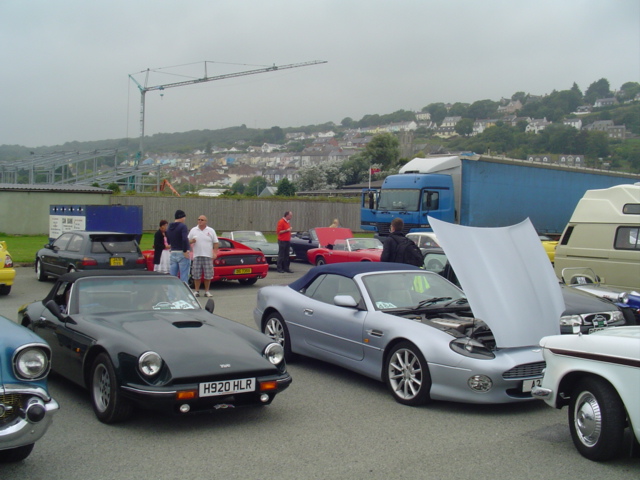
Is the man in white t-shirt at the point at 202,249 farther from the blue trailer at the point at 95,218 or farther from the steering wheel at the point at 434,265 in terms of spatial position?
the blue trailer at the point at 95,218

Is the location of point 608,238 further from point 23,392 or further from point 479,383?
point 23,392

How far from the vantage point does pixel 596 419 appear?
4.63 meters

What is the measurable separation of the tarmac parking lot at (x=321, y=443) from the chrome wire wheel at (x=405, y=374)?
0.51ft

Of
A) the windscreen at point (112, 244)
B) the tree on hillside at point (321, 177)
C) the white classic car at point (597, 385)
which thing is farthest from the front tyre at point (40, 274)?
the tree on hillside at point (321, 177)

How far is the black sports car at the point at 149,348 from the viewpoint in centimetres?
520

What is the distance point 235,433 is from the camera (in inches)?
211

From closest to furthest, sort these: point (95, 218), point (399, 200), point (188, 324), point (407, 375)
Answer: point (188, 324) < point (407, 375) < point (95, 218) < point (399, 200)

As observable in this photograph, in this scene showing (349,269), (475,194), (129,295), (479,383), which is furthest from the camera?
(475,194)

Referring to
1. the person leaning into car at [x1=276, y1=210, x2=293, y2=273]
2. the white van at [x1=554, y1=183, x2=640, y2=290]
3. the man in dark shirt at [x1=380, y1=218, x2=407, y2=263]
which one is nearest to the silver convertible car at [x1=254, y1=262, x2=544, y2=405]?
the man in dark shirt at [x1=380, y1=218, x2=407, y2=263]

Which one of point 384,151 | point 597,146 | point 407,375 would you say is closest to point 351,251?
point 407,375

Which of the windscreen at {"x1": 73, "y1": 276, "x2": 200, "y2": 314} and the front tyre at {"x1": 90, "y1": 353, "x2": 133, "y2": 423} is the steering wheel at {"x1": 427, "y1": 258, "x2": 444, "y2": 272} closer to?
the windscreen at {"x1": 73, "y1": 276, "x2": 200, "y2": 314}

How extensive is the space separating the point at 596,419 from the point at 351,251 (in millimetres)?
14240

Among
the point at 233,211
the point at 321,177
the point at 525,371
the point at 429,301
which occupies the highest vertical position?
the point at 321,177

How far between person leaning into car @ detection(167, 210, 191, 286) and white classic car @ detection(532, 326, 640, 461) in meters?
9.66
